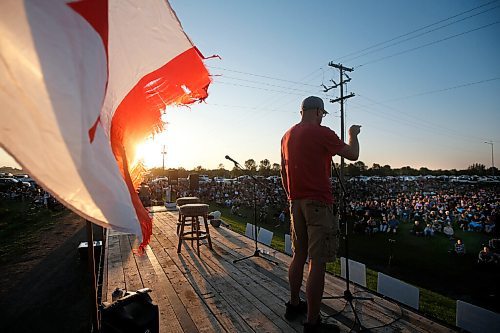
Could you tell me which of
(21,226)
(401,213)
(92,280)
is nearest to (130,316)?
(92,280)

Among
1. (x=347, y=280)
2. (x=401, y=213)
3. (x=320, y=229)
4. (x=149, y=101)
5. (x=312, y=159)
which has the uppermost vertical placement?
(x=149, y=101)

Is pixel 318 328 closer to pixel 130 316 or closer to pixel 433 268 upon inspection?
pixel 130 316

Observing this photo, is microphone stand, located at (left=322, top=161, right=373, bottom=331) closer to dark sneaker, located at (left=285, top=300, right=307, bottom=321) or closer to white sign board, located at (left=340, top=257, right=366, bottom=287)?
dark sneaker, located at (left=285, top=300, right=307, bottom=321)

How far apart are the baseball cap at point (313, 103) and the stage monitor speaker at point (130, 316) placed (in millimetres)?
2243

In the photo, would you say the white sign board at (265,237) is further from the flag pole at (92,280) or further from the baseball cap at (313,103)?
the flag pole at (92,280)

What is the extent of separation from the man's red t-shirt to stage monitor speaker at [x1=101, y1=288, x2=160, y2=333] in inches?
62.2

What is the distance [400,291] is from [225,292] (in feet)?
7.84

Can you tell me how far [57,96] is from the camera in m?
0.99

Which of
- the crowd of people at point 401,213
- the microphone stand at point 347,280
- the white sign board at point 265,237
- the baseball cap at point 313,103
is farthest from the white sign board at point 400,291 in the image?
the crowd of people at point 401,213

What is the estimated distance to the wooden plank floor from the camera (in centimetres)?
293

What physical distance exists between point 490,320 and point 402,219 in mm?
19519

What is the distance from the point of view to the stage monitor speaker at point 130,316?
216 cm

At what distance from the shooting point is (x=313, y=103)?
270 centimetres

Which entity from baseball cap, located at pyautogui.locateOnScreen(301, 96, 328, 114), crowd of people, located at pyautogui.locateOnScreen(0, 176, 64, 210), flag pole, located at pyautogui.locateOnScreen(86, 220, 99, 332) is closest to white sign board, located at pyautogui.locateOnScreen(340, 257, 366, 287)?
baseball cap, located at pyautogui.locateOnScreen(301, 96, 328, 114)
